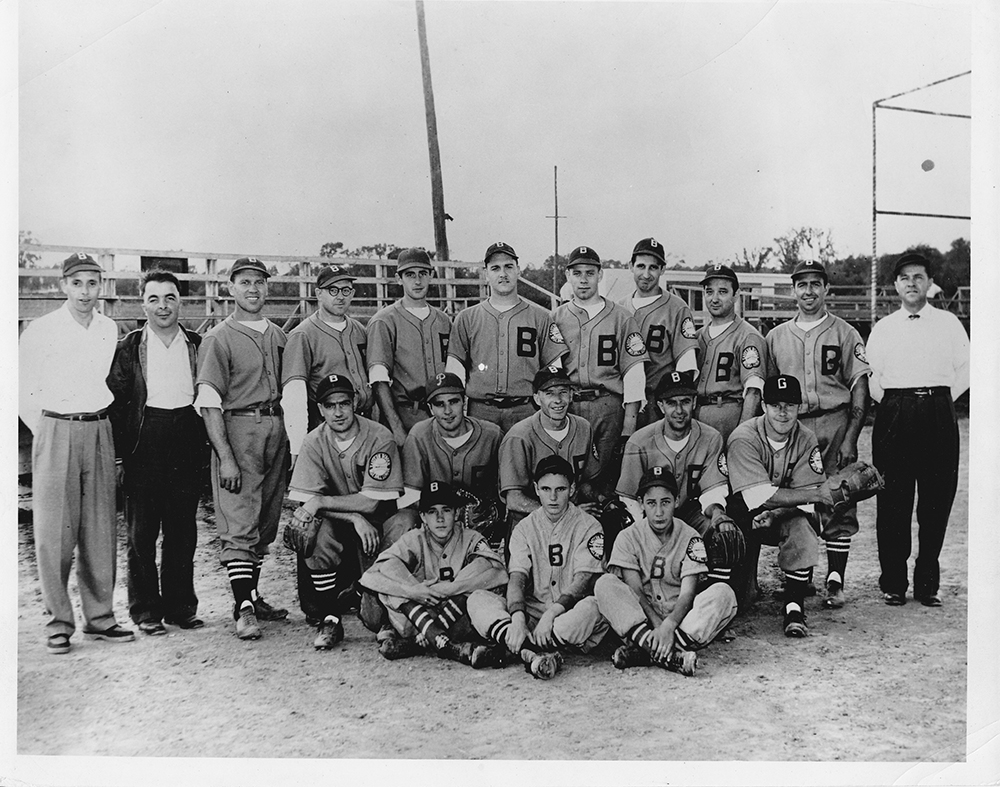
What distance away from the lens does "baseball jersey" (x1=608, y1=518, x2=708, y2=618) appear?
12.1ft

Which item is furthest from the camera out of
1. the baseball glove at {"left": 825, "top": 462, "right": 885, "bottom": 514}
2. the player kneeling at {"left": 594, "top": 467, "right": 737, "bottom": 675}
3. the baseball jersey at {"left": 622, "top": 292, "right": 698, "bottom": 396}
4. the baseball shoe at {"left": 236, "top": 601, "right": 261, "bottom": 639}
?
the baseball jersey at {"left": 622, "top": 292, "right": 698, "bottom": 396}

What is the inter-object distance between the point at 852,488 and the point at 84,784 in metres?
3.95

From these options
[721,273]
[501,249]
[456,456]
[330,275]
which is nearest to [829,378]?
[721,273]

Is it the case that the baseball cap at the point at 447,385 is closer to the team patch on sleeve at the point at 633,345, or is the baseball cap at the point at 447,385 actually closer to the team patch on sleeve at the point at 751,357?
the team patch on sleeve at the point at 633,345

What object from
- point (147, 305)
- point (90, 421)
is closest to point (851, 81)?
point (147, 305)

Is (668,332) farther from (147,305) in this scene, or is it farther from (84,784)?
(84,784)

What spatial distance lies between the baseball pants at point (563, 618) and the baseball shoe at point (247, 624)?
3.43 feet

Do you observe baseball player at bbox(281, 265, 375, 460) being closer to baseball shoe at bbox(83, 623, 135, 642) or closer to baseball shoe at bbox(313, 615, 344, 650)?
baseball shoe at bbox(313, 615, 344, 650)

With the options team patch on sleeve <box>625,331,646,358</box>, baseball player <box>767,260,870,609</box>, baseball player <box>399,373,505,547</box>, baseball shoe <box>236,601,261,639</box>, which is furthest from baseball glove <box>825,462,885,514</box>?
baseball shoe <box>236,601,261,639</box>

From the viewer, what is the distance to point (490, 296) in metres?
4.23

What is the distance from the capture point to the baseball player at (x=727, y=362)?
13.7 ft

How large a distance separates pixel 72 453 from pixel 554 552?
7.53ft

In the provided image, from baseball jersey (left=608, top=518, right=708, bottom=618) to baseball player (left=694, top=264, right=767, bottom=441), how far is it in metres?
0.70

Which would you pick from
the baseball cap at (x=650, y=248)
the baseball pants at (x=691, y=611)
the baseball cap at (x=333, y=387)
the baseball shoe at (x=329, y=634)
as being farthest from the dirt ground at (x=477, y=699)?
the baseball cap at (x=650, y=248)
